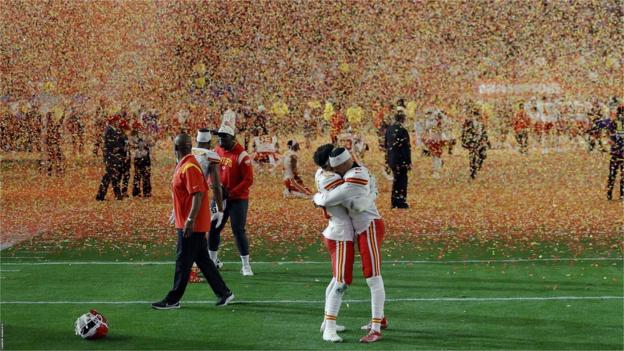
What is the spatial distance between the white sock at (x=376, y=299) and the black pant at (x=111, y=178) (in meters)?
13.7

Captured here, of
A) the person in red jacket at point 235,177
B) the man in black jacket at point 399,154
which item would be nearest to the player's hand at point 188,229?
the person in red jacket at point 235,177

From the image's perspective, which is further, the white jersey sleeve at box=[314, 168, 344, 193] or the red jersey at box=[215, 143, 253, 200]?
the red jersey at box=[215, 143, 253, 200]

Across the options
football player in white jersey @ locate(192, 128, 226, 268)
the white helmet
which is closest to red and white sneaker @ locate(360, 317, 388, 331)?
the white helmet

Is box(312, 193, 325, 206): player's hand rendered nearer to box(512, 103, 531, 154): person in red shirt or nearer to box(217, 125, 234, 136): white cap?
box(217, 125, 234, 136): white cap

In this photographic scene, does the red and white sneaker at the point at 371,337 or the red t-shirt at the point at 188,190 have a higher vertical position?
the red t-shirt at the point at 188,190

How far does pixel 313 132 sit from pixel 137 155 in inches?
223

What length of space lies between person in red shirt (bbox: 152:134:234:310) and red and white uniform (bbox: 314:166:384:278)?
1.45 metres

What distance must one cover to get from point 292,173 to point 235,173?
9822 millimetres

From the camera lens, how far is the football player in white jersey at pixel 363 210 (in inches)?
339

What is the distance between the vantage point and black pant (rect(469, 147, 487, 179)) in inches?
1015

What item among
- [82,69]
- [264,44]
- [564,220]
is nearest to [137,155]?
[82,69]

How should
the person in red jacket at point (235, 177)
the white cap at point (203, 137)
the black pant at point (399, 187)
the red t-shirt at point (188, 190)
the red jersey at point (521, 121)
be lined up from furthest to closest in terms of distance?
1. the red jersey at point (521, 121)
2. the black pant at point (399, 187)
3. the person in red jacket at point (235, 177)
4. the white cap at point (203, 137)
5. the red t-shirt at point (188, 190)

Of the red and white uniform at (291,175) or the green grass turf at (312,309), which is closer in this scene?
the green grass turf at (312,309)

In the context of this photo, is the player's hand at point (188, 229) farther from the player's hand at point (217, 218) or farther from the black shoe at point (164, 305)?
the player's hand at point (217, 218)
